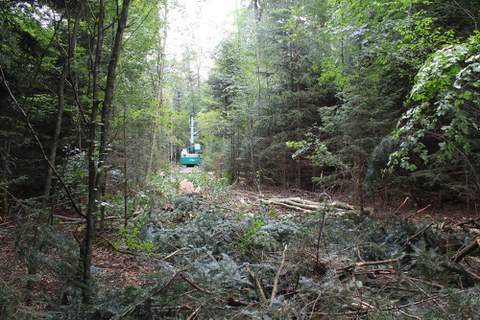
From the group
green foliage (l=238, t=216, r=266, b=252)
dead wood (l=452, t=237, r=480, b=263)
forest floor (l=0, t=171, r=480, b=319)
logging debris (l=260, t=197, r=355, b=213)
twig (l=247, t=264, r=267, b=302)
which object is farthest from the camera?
logging debris (l=260, t=197, r=355, b=213)

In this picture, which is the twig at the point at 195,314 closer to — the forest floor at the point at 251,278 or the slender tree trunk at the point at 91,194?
the forest floor at the point at 251,278

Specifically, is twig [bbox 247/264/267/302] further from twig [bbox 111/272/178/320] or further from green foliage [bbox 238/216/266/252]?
green foliage [bbox 238/216/266/252]

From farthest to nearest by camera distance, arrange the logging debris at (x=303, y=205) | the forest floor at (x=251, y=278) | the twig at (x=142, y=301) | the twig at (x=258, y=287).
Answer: the logging debris at (x=303, y=205) < the twig at (x=258, y=287) < the forest floor at (x=251, y=278) < the twig at (x=142, y=301)

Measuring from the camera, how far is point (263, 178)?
44.2 feet

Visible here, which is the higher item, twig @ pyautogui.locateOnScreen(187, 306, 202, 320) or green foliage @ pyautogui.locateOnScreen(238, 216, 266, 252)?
twig @ pyautogui.locateOnScreen(187, 306, 202, 320)

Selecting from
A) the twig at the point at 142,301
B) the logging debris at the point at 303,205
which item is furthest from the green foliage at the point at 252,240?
the logging debris at the point at 303,205

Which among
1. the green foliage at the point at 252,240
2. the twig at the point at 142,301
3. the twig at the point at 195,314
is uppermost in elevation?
the twig at the point at 142,301

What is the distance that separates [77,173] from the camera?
11.7 feet

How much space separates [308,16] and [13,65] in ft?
34.0

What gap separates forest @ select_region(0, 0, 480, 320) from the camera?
257cm

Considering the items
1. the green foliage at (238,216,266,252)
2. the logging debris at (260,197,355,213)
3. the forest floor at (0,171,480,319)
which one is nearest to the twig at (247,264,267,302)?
the forest floor at (0,171,480,319)

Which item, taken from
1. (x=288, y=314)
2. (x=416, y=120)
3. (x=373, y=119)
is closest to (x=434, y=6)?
(x=373, y=119)

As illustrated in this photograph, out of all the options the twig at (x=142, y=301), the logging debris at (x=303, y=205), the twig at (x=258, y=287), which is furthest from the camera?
the logging debris at (x=303, y=205)

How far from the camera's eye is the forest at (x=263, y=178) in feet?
8.43
